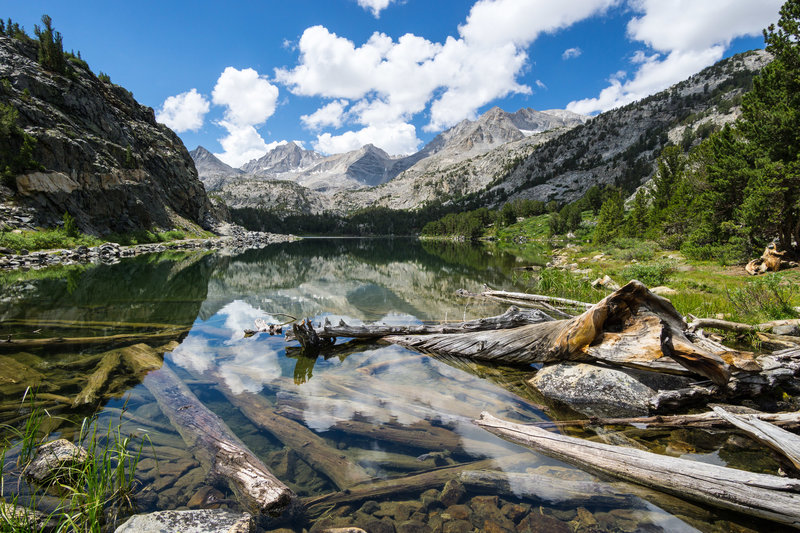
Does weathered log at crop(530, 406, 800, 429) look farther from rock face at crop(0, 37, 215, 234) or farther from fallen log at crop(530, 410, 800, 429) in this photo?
rock face at crop(0, 37, 215, 234)

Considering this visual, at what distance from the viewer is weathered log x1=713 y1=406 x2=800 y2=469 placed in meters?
3.97

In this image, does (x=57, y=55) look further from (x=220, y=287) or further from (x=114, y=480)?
(x=114, y=480)

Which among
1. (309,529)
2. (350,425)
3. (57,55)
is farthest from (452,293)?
(57,55)

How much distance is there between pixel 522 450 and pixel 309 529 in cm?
347

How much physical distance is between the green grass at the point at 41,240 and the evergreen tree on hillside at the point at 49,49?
4696 cm

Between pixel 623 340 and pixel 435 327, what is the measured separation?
211 inches

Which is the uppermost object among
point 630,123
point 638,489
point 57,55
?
point 630,123

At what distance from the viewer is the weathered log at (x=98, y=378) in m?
6.84

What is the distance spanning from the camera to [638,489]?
440cm

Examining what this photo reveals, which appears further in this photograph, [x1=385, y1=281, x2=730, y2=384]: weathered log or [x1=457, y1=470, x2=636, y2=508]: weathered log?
[x1=385, y1=281, x2=730, y2=384]: weathered log

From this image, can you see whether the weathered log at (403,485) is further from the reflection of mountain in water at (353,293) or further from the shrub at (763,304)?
the shrub at (763,304)

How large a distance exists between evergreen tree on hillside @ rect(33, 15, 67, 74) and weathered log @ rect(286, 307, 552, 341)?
95.5m

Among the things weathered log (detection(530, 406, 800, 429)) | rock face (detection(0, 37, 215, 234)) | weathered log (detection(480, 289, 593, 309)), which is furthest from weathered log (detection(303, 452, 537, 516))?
rock face (detection(0, 37, 215, 234))

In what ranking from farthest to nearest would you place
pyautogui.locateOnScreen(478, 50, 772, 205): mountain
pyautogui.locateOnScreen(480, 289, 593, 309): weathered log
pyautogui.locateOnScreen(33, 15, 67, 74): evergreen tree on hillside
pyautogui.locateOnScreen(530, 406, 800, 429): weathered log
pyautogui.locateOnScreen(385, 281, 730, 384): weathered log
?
pyautogui.locateOnScreen(478, 50, 772, 205): mountain < pyautogui.locateOnScreen(33, 15, 67, 74): evergreen tree on hillside < pyautogui.locateOnScreen(480, 289, 593, 309): weathered log < pyautogui.locateOnScreen(385, 281, 730, 384): weathered log < pyautogui.locateOnScreen(530, 406, 800, 429): weathered log
